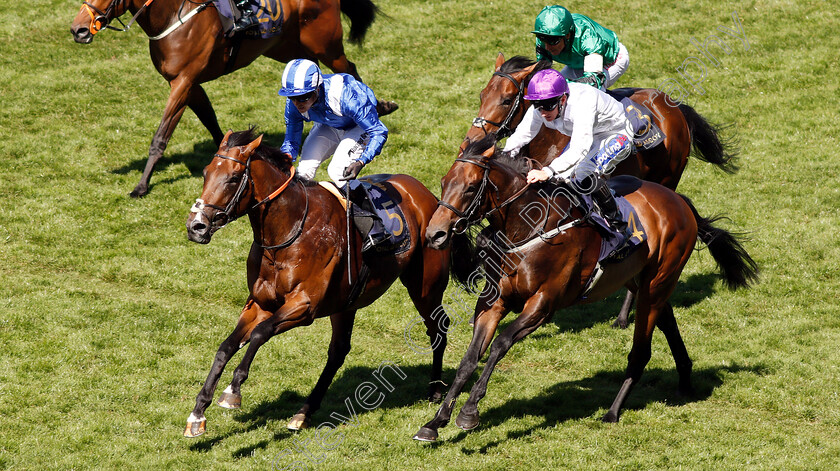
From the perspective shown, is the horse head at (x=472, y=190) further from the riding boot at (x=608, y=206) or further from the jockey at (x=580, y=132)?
the riding boot at (x=608, y=206)

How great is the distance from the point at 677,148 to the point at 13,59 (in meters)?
11.5

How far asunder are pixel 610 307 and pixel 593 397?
2381 millimetres

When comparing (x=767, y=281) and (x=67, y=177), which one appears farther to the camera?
(x=67, y=177)

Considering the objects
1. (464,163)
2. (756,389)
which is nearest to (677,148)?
(756,389)

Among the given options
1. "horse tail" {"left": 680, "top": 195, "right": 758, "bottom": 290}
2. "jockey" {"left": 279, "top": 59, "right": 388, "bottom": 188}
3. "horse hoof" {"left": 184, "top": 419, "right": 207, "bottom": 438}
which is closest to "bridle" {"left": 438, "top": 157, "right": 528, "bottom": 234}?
"jockey" {"left": 279, "top": 59, "right": 388, "bottom": 188}

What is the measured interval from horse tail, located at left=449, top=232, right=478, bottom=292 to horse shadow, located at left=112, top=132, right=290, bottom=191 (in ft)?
18.3

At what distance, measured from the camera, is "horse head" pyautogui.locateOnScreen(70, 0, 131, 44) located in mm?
10680

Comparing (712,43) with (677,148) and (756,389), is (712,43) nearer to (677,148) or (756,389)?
(677,148)

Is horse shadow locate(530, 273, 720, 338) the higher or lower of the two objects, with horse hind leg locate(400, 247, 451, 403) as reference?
lower

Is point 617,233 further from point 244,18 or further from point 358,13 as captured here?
point 358,13

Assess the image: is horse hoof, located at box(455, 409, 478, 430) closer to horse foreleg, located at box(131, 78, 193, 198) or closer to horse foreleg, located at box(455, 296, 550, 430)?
horse foreleg, located at box(455, 296, 550, 430)

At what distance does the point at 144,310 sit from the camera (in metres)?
9.16

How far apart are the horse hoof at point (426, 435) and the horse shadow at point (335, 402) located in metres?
1.02

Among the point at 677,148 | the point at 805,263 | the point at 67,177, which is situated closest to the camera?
the point at 677,148
